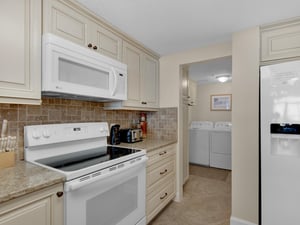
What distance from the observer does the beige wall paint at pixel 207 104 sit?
4.54 metres

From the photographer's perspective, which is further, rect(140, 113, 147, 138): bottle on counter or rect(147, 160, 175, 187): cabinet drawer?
rect(140, 113, 147, 138): bottle on counter

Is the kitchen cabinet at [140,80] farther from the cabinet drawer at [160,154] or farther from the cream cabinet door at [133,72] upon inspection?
the cabinet drawer at [160,154]

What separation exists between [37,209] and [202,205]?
82.6 inches

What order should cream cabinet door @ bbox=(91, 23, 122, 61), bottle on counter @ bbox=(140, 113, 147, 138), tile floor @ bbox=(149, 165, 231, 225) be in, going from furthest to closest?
bottle on counter @ bbox=(140, 113, 147, 138) < tile floor @ bbox=(149, 165, 231, 225) < cream cabinet door @ bbox=(91, 23, 122, 61)

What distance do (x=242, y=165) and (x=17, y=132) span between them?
209 centimetres

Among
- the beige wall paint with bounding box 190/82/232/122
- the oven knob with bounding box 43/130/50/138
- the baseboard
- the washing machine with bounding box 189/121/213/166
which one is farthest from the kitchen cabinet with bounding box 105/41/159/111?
the beige wall paint with bounding box 190/82/232/122

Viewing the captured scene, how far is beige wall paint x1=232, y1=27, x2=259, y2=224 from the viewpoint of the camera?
5.73 ft

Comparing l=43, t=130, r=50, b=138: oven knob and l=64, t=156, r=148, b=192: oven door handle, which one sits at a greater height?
l=43, t=130, r=50, b=138: oven knob

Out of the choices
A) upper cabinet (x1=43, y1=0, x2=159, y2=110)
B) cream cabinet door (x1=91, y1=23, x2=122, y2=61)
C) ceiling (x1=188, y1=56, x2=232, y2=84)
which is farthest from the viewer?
ceiling (x1=188, y1=56, x2=232, y2=84)

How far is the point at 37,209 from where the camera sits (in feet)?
2.95

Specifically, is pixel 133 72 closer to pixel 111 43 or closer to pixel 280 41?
pixel 111 43

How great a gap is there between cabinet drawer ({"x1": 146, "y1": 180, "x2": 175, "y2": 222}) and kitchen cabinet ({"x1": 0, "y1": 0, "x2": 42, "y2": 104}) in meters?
1.53

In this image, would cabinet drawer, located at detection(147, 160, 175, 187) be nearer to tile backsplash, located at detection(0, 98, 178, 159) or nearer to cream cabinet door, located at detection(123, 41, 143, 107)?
tile backsplash, located at detection(0, 98, 178, 159)

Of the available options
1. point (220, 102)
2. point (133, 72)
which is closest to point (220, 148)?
point (220, 102)
